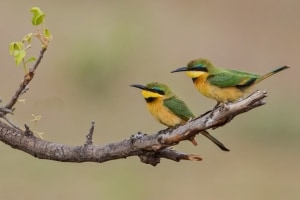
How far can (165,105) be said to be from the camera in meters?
2.44

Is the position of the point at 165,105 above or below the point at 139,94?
below

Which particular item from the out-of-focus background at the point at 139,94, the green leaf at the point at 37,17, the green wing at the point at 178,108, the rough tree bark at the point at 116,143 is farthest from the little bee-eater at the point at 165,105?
the out-of-focus background at the point at 139,94

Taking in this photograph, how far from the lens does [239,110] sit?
5.97ft

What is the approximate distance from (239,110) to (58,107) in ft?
17.7

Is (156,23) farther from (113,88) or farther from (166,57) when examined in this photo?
(113,88)

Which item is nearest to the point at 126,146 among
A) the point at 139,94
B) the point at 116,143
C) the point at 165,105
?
the point at 116,143

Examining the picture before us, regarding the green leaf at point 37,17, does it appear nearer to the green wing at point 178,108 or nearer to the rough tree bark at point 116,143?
the rough tree bark at point 116,143

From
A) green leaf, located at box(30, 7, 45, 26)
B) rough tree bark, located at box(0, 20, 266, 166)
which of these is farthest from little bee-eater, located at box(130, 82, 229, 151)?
green leaf, located at box(30, 7, 45, 26)

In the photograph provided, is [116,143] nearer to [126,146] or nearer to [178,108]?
[126,146]

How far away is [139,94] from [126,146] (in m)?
5.35

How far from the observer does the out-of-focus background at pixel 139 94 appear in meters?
6.25

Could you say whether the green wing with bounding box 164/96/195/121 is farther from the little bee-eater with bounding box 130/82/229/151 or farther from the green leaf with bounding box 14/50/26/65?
the green leaf with bounding box 14/50/26/65

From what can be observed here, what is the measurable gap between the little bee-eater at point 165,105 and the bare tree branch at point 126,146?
0.33 meters

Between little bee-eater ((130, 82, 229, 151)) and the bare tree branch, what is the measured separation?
33 cm
